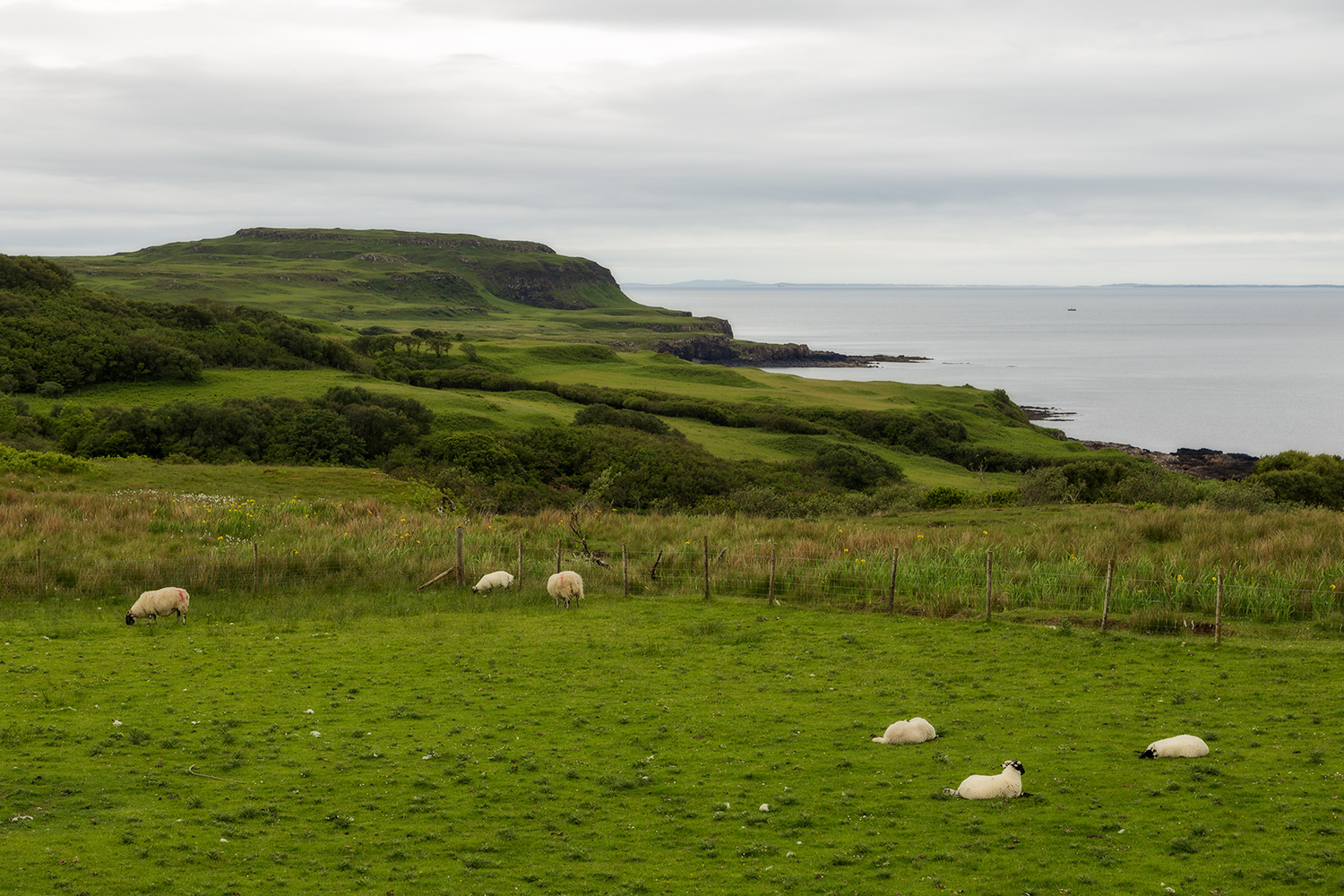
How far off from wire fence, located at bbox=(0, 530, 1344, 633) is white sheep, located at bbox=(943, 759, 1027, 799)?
26.4 feet

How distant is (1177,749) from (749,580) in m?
12.0

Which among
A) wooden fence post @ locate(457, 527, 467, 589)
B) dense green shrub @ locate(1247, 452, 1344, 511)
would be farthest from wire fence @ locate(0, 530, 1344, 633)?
dense green shrub @ locate(1247, 452, 1344, 511)

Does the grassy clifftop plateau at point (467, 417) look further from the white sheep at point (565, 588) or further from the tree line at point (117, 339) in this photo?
the white sheep at point (565, 588)

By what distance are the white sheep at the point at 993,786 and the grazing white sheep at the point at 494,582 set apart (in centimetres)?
1400

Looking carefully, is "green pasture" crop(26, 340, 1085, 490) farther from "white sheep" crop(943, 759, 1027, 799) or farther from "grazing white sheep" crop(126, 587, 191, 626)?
"white sheep" crop(943, 759, 1027, 799)

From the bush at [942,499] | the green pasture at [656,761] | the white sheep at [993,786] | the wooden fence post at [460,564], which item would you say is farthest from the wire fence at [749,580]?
the bush at [942,499]

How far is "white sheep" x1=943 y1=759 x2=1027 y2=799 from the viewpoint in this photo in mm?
10000

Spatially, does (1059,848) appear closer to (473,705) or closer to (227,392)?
(473,705)

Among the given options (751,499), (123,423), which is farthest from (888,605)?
(123,423)

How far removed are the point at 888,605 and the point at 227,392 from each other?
6665 cm

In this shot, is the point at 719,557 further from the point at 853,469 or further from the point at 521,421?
the point at 521,421

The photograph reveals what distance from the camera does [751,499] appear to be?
46625 millimetres

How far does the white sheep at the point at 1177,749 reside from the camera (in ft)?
35.6

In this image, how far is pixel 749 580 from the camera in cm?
2219
